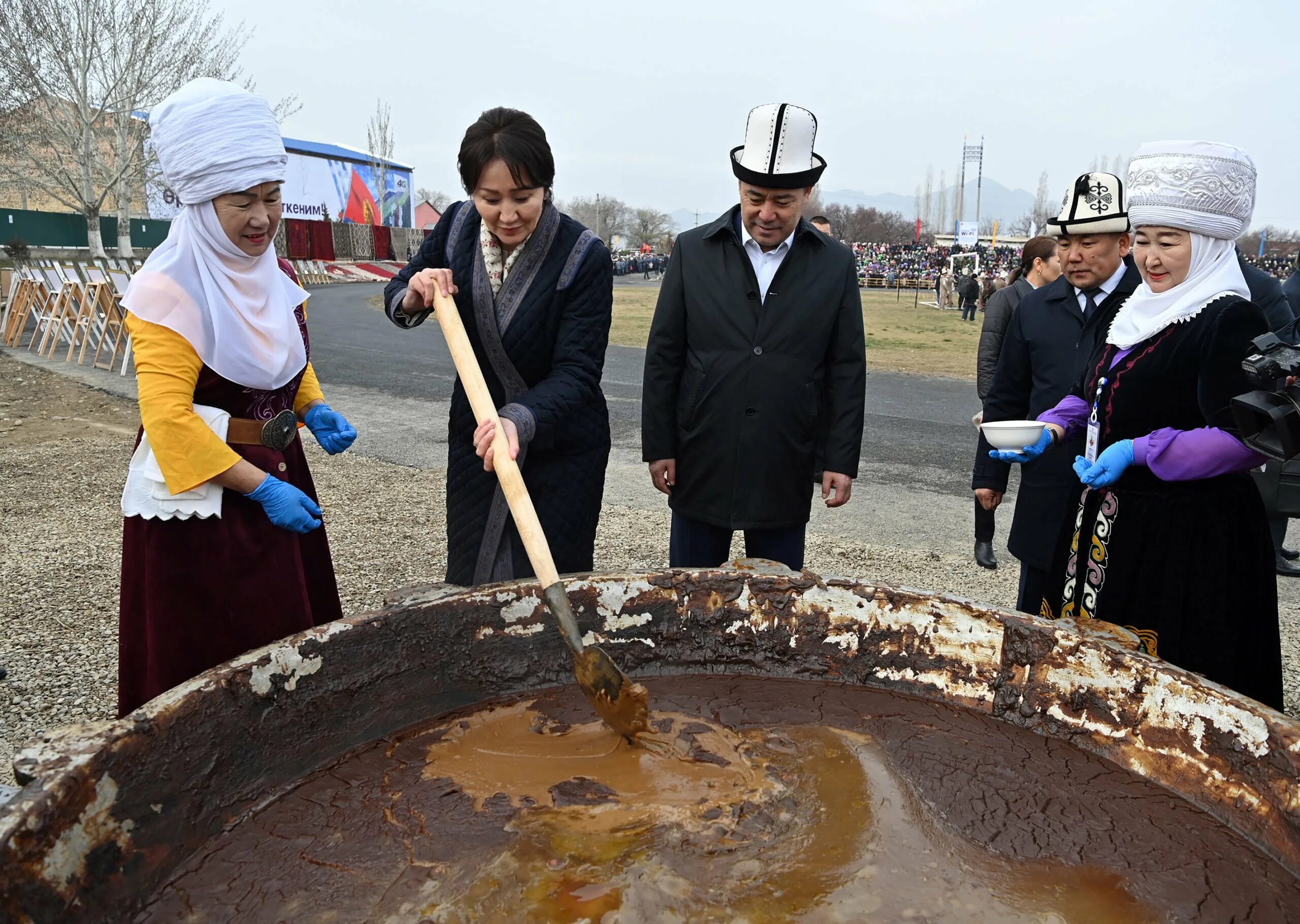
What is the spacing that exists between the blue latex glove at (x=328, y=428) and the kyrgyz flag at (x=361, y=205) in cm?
5029

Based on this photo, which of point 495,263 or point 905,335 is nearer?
point 495,263

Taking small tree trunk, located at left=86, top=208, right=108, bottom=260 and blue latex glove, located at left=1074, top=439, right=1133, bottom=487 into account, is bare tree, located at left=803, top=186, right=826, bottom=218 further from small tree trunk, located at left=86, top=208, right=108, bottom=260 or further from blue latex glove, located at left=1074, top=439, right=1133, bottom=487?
small tree trunk, located at left=86, top=208, right=108, bottom=260

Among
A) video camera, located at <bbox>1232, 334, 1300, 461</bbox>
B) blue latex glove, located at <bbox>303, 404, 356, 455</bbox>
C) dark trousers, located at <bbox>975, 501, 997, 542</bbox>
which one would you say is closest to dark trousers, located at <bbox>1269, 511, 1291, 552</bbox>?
dark trousers, located at <bbox>975, 501, 997, 542</bbox>

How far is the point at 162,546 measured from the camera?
1940 millimetres

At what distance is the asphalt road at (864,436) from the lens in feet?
17.7

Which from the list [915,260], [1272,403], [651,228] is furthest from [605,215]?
[1272,403]

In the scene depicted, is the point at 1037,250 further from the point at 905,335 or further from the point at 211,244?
the point at 905,335

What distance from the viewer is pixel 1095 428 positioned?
238 centimetres

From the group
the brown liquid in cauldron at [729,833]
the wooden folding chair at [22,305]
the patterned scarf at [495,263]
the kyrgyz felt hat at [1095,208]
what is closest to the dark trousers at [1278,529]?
the kyrgyz felt hat at [1095,208]

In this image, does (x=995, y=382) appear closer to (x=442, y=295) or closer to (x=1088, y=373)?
(x=1088, y=373)

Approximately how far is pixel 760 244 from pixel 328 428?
136 cm

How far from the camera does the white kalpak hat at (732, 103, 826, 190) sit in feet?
8.44

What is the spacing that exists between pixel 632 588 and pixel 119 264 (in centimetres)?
1929

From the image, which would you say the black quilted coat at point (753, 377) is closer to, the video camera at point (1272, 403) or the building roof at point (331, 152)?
the video camera at point (1272, 403)
